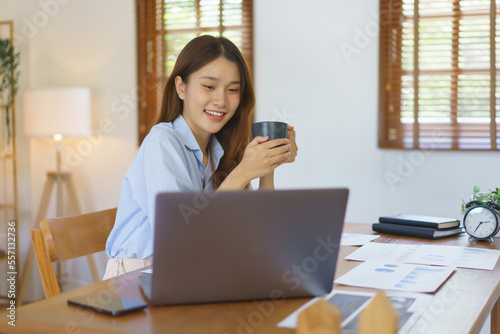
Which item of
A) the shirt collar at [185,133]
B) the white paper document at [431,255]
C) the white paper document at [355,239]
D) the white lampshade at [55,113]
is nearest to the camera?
the white paper document at [431,255]

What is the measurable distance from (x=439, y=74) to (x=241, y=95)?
5.14 ft

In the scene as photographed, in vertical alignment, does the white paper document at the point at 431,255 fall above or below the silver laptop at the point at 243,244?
below

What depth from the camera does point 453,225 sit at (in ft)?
6.14

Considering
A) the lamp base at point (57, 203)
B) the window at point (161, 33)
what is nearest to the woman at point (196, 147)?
the window at point (161, 33)

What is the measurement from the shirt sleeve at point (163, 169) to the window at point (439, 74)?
1.85m

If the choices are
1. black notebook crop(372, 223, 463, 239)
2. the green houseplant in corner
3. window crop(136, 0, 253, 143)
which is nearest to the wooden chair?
black notebook crop(372, 223, 463, 239)

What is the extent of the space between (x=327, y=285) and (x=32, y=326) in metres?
0.51

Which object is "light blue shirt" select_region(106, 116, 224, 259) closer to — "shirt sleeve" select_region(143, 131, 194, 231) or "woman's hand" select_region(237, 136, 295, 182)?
"shirt sleeve" select_region(143, 131, 194, 231)

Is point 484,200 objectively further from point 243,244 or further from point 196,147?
point 243,244

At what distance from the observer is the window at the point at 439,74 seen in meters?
2.97

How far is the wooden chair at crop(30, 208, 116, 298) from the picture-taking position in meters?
1.47

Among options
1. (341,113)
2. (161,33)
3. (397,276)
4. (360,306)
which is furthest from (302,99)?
(360,306)

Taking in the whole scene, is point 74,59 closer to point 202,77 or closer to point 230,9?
point 230,9

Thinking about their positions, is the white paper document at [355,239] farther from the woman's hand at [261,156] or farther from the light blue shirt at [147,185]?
the light blue shirt at [147,185]
